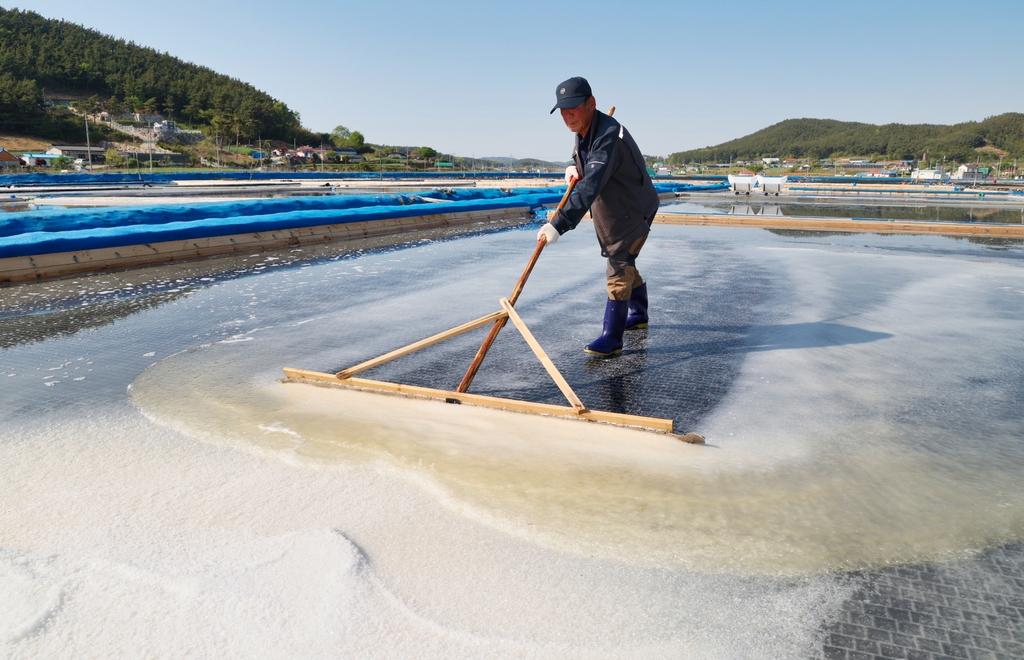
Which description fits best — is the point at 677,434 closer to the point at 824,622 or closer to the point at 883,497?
the point at 883,497

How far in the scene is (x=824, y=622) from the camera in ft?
5.18

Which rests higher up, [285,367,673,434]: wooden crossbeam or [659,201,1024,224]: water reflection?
[659,201,1024,224]: water reflection

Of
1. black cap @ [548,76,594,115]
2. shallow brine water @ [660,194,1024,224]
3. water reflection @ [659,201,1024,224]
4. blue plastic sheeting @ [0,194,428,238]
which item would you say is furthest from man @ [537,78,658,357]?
shallow brine water @ [660,194,1024,224]

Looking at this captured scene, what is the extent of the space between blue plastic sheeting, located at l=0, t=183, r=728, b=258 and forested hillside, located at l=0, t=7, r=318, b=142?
3173 inches

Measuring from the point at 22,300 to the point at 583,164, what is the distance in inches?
199

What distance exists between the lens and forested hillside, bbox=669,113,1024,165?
12544cm

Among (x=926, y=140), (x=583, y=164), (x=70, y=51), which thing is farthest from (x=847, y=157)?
(x=583, y=164)

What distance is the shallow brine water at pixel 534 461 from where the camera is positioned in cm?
172

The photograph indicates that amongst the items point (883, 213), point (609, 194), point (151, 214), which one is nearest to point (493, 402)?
point (609, 194)

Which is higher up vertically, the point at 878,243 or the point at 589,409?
the point at 878,243

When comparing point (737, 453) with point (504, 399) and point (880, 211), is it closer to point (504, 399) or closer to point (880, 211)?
point (504, 399)

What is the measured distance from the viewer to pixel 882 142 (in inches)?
5802

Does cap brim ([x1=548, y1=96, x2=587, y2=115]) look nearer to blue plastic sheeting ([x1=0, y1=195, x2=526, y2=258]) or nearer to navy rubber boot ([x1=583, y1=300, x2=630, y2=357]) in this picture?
navy rubber boot ([x1=583, y1=300, x2=630, y2=357])

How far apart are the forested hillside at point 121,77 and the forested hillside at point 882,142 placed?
112m
